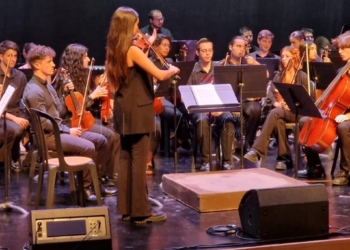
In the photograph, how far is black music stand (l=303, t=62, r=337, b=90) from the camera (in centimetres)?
727

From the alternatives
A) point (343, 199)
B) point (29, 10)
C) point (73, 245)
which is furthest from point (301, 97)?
point (29, 10)

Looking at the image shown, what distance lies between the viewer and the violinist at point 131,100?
16.3ft

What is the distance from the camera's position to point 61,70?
660 centimetres

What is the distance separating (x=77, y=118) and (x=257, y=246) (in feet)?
8.71

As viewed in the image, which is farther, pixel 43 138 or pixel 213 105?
pixel 213 105

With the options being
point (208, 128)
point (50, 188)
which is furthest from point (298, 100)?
point (50, 188)

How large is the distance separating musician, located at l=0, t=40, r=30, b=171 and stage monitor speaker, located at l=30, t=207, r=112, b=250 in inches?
120

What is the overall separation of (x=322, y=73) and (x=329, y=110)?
837 millimetres

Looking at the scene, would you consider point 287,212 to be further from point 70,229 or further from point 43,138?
point 43,138

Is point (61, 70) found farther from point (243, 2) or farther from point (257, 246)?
point (243, 2)

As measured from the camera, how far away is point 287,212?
4512 millimetres

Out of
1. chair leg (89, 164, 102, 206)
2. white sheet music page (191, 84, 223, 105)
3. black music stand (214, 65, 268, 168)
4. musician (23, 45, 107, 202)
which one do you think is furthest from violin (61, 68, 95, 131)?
black music stand (214, 65, 268, 168)

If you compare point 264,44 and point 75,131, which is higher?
point 264,44

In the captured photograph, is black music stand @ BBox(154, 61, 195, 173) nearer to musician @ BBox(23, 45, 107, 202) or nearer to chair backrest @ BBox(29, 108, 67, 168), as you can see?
musician @ BBox(23, 45, 107, 202)
